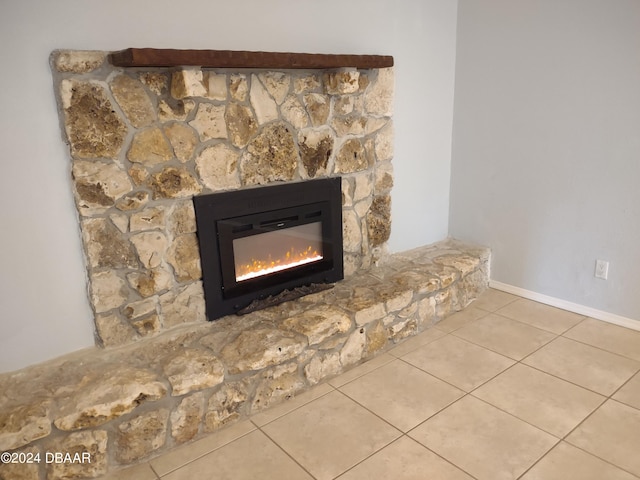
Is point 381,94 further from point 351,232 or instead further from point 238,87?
point 238,87

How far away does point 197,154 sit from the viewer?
213 centimetres

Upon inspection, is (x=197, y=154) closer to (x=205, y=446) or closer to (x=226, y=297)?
(x=226, y=297)

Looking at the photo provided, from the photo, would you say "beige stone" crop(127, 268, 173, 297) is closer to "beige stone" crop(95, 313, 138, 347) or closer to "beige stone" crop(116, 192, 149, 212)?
"beige stone" crop(95, 313, 138, 347)

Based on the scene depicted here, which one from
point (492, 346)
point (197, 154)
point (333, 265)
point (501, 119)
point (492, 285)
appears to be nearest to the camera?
point (197, 154)

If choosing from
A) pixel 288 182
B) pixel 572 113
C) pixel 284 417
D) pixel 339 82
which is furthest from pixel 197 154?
pixel 572 113

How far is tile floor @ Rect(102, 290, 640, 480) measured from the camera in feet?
5.72

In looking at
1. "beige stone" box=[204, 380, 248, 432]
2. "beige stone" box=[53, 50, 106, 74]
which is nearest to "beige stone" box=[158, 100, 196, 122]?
"beige stone" box=[53, 50, 106, 74]

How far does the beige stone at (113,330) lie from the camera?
2.01 metres

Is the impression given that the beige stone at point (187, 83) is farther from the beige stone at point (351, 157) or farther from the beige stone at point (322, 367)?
the beige stone at point (322, 367)

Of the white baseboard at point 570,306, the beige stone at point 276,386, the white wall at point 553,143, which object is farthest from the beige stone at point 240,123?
the white baseboard at point 570,306

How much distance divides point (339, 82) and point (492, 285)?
1.91 meters

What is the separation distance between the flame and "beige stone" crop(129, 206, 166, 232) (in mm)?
487

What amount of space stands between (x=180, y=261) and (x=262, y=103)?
88cm

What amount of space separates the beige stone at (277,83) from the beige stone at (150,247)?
90 cm
